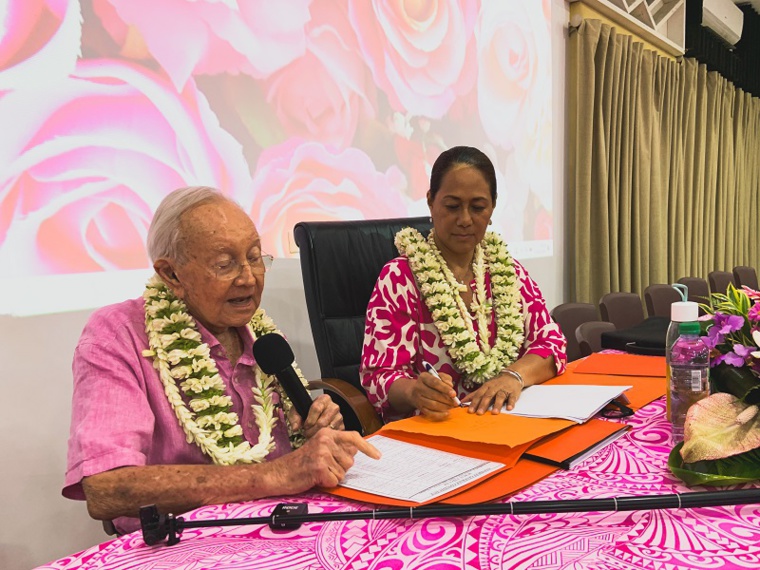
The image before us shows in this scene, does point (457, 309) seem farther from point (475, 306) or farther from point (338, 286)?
point (338, 286)

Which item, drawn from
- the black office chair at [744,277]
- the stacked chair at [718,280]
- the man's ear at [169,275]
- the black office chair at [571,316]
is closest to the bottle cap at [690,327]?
the man's ear at [169,275]

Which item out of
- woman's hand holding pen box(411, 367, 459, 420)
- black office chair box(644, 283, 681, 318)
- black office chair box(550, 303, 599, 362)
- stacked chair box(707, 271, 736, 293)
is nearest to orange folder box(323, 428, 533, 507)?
woman's hand holding pen box(411, 367, 459, 420)

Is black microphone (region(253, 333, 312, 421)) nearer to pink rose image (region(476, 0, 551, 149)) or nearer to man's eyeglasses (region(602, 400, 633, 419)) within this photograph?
man's eyeglasses (region(602, 400, 633, 419))

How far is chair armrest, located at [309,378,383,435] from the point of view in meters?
1.68

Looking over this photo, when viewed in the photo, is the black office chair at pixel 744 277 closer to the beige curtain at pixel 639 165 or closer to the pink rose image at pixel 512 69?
the beige curtain at pixel 639 165

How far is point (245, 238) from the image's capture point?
1288 mm

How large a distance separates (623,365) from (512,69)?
2.76m

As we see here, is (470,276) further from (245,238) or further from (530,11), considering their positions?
(530,11)

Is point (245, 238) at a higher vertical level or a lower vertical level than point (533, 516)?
higher

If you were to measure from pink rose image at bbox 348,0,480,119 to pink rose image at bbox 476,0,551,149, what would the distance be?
0.17 m

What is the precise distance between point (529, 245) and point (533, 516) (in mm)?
3570

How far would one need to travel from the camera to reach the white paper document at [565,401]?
125 cm

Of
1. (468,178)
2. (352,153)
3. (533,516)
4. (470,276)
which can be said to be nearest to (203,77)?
(352,153)

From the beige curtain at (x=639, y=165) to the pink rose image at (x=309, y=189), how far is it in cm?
237
